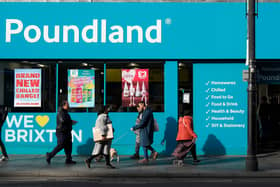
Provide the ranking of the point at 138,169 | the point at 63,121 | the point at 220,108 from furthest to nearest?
the point at 220,108
the point at 63,121
the point at 138,169

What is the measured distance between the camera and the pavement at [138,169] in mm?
11422

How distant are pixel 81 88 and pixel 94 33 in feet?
6.28

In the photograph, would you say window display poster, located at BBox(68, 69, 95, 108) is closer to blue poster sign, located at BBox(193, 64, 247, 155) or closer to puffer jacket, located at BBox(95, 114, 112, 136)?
puffer jacket, located at BBox(95, 114, 112, 136)

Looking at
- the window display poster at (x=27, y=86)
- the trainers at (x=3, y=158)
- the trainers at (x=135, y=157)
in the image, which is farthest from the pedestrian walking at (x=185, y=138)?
the window display poster at (x=27, y=86)

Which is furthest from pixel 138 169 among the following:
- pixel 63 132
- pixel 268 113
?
pixel 268 113

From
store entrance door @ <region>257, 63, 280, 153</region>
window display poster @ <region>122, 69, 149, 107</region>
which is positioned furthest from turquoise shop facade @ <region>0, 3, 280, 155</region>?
store entrance door @ <region>257, 63, 280, 153</region>

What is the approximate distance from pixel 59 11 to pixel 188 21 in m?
4.27

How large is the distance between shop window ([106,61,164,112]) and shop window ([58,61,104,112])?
328 millimetres

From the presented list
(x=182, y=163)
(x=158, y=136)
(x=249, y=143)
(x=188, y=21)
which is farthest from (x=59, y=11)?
→ (x=249, y=143)

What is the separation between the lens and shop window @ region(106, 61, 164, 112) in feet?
49.8

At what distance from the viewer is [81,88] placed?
1538cm

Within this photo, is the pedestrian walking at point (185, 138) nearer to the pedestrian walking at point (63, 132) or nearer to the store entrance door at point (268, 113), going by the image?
the pedestrian walking at point (63, 132)

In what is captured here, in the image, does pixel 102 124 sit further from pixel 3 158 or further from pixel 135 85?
pixel 3 158

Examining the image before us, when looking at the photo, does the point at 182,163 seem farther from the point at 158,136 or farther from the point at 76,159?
the point at 76,159
